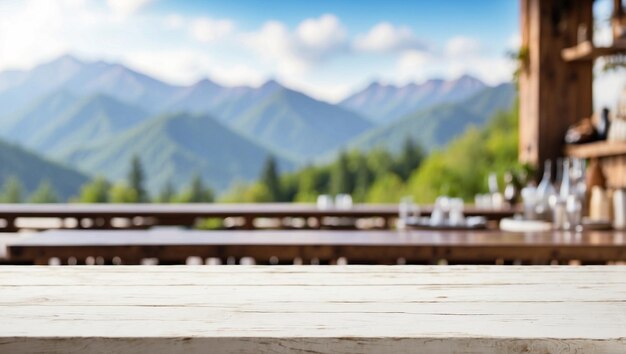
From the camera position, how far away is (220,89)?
127 ft

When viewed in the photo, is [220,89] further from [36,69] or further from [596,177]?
[596,177]

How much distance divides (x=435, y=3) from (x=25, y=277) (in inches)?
1233

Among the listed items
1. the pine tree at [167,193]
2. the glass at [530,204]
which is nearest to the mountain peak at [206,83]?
the pine tree at [167,193]

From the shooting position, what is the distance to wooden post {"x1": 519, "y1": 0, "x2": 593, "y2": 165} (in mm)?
5492

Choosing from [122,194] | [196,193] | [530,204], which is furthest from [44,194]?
[530,204]

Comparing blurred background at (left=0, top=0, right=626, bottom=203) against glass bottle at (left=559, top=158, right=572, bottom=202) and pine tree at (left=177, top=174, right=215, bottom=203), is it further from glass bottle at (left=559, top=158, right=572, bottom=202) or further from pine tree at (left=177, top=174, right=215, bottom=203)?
glass bottle at (left=559, top=158, right=572, bottom=202)

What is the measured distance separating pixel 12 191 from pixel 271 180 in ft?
34.0

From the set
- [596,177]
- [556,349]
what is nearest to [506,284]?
[556,349]

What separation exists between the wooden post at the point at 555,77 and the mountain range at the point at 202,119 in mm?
25384

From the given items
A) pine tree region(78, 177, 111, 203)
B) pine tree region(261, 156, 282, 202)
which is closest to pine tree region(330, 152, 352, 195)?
pine tree region(261, 156, 282, 202)

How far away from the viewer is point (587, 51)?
4922mm

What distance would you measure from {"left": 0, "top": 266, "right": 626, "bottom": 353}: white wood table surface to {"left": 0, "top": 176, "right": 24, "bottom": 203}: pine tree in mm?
30210

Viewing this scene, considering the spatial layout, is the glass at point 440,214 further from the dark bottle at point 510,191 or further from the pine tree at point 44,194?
the pine tree at point 44,194

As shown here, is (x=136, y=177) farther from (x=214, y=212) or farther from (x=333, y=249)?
(x=333, y=249)
